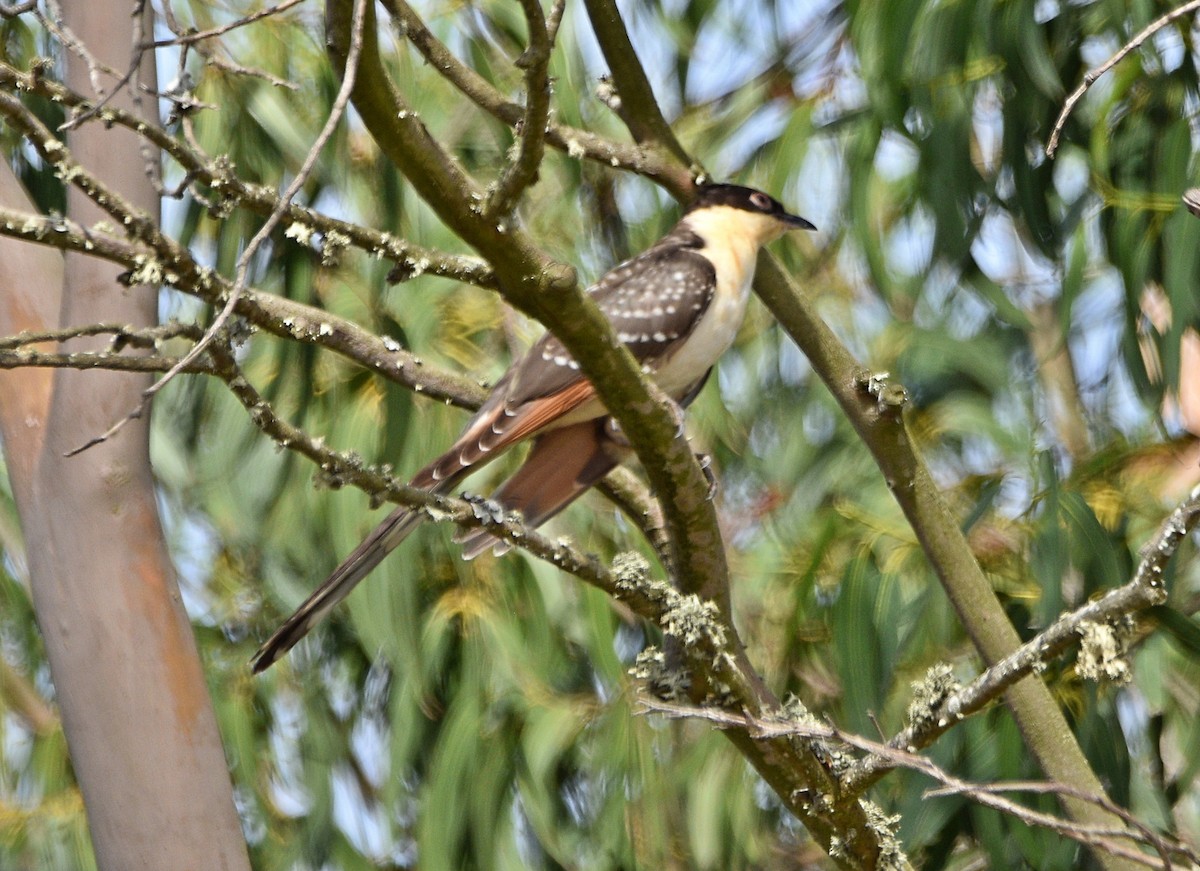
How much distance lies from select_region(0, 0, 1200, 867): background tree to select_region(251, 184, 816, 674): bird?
0.34 feet

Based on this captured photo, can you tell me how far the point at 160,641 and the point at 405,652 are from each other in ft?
2.52

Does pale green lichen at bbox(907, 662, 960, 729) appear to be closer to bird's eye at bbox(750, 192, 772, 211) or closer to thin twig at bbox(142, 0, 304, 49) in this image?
thin twig at bbox(142, 0, 304, 49)

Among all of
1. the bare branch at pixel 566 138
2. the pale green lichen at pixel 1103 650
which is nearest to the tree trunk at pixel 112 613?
the bare branch at pixel 566 138

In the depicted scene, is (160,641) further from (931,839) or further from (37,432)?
(931,839)

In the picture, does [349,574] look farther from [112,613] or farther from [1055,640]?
[1055,640]

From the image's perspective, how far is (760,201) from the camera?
9.82 feet

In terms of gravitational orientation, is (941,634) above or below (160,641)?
below

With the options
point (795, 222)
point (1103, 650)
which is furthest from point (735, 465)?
point (1103, 650)

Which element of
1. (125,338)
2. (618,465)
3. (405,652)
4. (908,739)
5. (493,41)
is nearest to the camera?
(125,338)

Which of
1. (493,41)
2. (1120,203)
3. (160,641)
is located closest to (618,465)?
(160,641)

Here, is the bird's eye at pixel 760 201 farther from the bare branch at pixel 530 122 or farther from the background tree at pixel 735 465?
the bare branch at pixel 530 122

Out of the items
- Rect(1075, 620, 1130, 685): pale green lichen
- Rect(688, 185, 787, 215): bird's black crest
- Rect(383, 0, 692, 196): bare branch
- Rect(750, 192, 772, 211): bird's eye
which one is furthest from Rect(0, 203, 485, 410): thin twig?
Rect(1075, 620, 1130, 685): pale green lichen

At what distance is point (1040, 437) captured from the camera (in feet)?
9.67

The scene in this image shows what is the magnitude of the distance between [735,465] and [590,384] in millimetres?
1317
